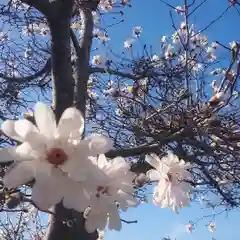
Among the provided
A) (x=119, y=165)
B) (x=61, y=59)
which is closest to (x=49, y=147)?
(x=119, y=165)

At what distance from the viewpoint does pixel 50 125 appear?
0.96 meters

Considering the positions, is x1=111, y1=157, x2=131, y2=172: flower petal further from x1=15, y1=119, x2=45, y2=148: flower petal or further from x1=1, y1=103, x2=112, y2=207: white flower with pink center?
x1=15, y1=119, x2=45, y2=148: flower petal

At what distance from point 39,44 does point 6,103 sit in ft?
2.64

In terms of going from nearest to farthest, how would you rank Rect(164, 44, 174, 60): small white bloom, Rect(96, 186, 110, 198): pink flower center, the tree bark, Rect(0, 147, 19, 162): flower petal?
Rect(0, 147, 19, 162): flower petal, Rect(96, 186, 110, 198): pink flower center, the tree bark, Rect(164, 44, 174, 60): small white bloom

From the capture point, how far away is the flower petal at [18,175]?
910 mm

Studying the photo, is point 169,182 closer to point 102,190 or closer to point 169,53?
point 102,190

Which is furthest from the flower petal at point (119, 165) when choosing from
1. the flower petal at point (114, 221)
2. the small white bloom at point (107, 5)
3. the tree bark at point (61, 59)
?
the small white bloom at point (107, 5)

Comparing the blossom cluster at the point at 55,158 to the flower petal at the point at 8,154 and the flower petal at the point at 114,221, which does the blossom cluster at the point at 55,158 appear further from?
the flower petal at the point at 114,221

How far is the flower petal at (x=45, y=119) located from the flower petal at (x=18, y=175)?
0.09m

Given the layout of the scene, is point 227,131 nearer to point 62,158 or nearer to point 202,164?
point 62,158

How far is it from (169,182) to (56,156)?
57cm

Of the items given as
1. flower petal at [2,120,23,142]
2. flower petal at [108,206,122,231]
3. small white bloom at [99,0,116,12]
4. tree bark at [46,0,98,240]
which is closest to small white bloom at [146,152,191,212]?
flower petal at [108,206,122,231]

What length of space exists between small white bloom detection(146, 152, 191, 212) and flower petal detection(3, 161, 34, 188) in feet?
1.88

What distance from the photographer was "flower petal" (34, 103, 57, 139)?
3.10ft
